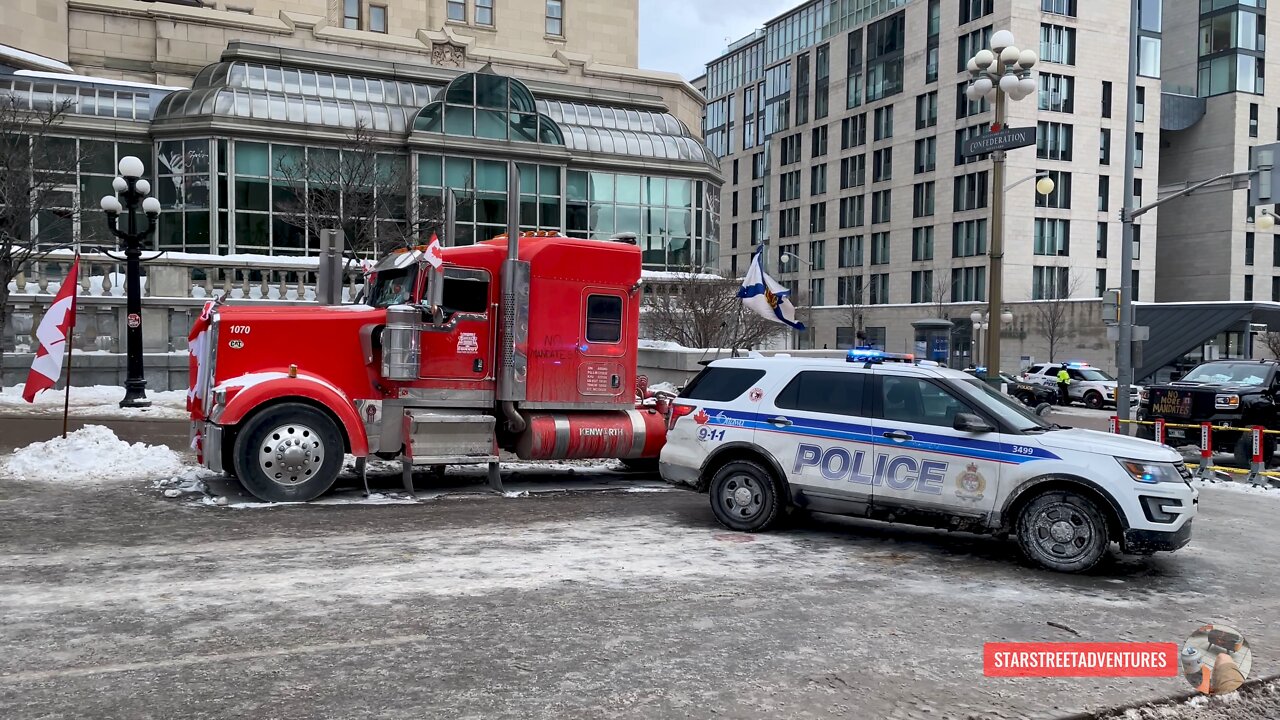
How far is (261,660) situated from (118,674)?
2.29 feet

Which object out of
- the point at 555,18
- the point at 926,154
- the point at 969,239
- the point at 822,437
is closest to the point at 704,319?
the point at 822,437

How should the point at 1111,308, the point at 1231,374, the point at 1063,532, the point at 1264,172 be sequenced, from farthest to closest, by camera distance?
the point at 1111,308
the point at 1264,172
the point at 1231,374
the point at 1063,532

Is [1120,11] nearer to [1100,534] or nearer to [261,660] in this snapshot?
[1100,534]

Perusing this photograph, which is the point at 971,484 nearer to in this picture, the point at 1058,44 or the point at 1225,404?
the point at 1225,404

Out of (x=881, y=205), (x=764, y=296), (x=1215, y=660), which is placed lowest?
(x=1215, y=660)

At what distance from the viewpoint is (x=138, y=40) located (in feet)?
134

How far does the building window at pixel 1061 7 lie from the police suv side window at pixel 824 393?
6490 cm

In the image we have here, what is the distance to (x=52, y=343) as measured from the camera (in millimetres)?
12773

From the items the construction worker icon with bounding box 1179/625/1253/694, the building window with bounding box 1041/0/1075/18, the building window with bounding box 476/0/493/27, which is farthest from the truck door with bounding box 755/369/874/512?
the building window with bounding box 1041/0/1075/18

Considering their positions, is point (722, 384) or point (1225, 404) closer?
point (722, 384)

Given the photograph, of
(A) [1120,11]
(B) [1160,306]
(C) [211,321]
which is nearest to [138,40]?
(C) [211,321]

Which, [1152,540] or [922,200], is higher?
[922,200]

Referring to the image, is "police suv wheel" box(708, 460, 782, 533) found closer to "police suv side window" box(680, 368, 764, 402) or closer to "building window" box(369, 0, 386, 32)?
"police suv side window" box(680, 368, 764, 402)

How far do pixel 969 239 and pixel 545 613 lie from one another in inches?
2622
